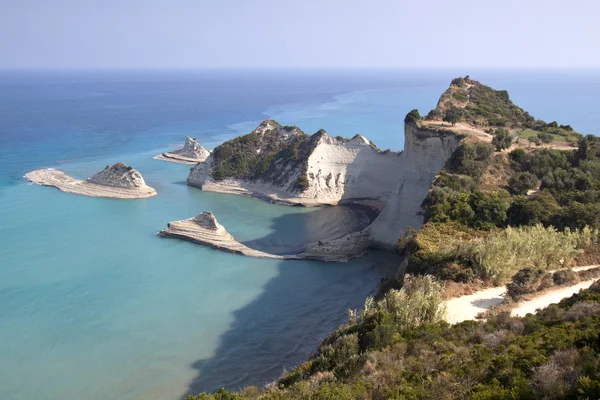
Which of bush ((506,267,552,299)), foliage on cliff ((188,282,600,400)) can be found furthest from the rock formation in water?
foliage on cliff ((188,282,600,400))

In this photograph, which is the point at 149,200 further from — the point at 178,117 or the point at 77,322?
the point at 178,117

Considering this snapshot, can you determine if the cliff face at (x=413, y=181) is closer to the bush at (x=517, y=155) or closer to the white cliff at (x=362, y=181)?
the white cliff at (x=362, y=181)

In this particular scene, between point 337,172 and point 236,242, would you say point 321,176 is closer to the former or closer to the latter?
point 337,172

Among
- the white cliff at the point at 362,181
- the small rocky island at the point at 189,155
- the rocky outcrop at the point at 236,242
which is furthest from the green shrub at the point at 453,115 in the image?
the small rocky island at the point at 189,155

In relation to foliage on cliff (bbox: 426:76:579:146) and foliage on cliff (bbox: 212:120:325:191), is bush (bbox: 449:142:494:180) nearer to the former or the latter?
foliage on cliff (bbox: 426:76:579:146)

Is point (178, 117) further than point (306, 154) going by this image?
Yes

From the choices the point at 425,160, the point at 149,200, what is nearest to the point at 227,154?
the point at 149,200

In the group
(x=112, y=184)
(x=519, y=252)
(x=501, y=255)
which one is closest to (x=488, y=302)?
(x=501, y=255)
